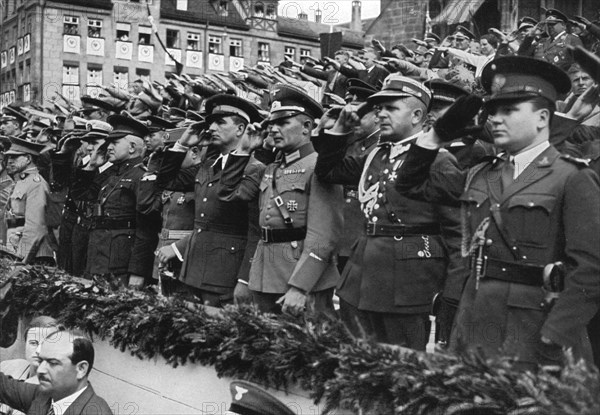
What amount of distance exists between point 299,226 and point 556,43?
4915 mm

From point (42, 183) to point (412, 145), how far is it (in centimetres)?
602

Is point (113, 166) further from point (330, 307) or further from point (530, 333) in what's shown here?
point (530, 333)

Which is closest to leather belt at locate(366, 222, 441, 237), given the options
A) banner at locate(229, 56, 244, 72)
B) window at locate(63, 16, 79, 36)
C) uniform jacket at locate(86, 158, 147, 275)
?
uniform jacket at locate(86, 158, 147, 275)

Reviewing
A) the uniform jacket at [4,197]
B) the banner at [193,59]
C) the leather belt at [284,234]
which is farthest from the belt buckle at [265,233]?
the banner at [193,59]

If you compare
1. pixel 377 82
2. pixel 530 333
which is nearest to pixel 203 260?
pixel 530 333

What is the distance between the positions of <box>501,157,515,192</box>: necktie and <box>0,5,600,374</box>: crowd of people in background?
A: 20 mm

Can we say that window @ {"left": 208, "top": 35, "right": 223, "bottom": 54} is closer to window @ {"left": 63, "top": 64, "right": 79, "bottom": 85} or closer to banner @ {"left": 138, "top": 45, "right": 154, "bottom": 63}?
banner @ {"left": 138, "top": 45, "right": 154, "bottom": 63}

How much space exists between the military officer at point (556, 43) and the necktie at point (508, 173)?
4.33 meters

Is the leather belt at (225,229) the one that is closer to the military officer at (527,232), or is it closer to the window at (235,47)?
the military officer at (527,232)

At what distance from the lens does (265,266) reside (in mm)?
6246

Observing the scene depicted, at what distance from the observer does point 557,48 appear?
32.0ft

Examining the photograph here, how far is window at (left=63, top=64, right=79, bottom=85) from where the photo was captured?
142ft

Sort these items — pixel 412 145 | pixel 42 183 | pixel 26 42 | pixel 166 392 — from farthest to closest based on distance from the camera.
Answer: pixel 26 42 → pixel 42 183 → pixel 166 392 → pixel 412 145

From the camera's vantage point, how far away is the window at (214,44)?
4753cm
